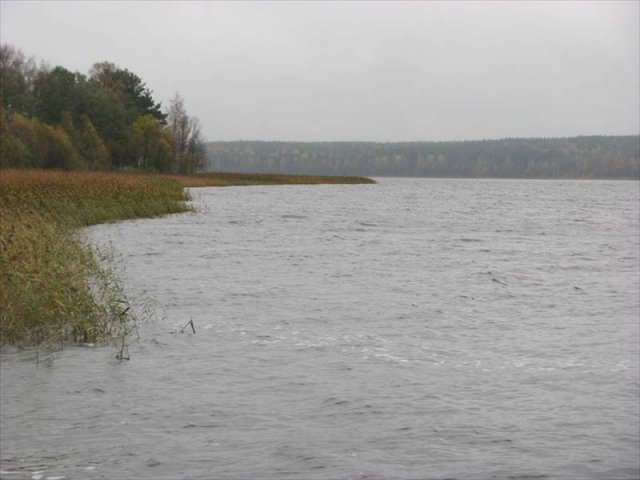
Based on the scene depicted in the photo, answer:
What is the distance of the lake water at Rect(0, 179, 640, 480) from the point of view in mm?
7172

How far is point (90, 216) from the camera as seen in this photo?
30.7 meters

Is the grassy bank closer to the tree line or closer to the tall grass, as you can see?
the tall grass

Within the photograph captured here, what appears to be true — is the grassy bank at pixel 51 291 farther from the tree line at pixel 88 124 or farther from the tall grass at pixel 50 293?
the tree line at pixel 88 124

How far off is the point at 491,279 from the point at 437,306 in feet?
15.8

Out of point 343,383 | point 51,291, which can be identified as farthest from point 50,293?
point 343,383

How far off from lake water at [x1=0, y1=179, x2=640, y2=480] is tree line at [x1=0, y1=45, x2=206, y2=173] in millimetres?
51819

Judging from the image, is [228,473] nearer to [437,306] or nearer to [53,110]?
[437,306]

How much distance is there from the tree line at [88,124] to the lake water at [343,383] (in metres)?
51.8

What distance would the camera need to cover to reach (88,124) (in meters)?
77.9

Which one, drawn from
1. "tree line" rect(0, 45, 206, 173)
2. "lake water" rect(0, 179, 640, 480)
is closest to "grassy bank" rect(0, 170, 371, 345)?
"lake water" rect(0, 179, 640, 480)

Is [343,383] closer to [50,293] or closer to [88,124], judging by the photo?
[50,293]

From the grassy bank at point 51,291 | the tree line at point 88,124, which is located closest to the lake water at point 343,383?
the grassy bank at point 51,291

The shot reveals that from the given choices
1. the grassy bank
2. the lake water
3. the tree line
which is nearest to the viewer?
the lake water

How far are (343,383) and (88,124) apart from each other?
7388 cm
